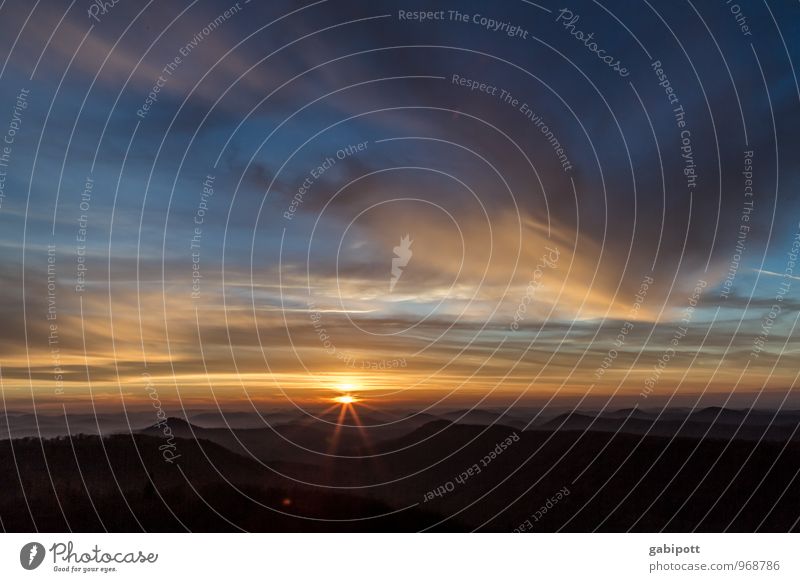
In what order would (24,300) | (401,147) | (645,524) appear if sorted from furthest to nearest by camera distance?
(645,524)
(401,147)
(24,300)

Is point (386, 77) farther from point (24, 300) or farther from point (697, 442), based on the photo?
point (697, 442)

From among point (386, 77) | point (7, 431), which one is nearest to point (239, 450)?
point (7, 431)

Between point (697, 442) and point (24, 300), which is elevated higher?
point (24, 300)
